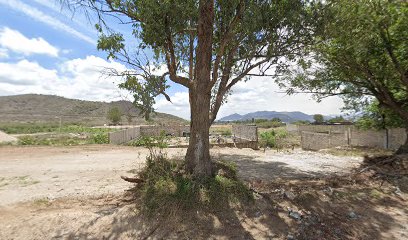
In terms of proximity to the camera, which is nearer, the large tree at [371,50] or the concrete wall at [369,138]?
the large tree at [371,50]

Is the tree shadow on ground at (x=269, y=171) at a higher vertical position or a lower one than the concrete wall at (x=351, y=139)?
lower

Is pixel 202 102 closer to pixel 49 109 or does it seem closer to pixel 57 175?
pixel 57 175

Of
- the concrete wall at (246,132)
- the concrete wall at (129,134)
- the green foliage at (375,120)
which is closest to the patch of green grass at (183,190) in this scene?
the concrete wall at (129,134)

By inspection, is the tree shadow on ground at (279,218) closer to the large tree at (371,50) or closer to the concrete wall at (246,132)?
the large tree at (371,50)

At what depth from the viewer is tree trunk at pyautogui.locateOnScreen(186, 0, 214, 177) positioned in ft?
22.1

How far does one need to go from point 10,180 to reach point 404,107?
45.9ft

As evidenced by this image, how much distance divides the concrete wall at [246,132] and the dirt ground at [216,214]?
9164mm

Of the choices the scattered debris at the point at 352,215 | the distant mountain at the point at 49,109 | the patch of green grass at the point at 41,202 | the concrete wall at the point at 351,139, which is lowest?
the scattered debris at the point at 352,215

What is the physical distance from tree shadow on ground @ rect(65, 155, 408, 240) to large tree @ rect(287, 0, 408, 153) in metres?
3.80

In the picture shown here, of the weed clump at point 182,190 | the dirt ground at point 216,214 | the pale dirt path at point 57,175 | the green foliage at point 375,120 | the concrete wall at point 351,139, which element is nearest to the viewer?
the dirt ground at point 216,214

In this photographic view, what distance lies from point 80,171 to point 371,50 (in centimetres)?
1044

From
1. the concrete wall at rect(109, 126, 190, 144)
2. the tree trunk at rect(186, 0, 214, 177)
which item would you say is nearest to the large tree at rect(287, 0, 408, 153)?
the tree trunk at rect(186, 0, 214, 177)

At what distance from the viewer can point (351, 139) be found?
18281 millimetres

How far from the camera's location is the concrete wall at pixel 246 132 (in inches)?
751
